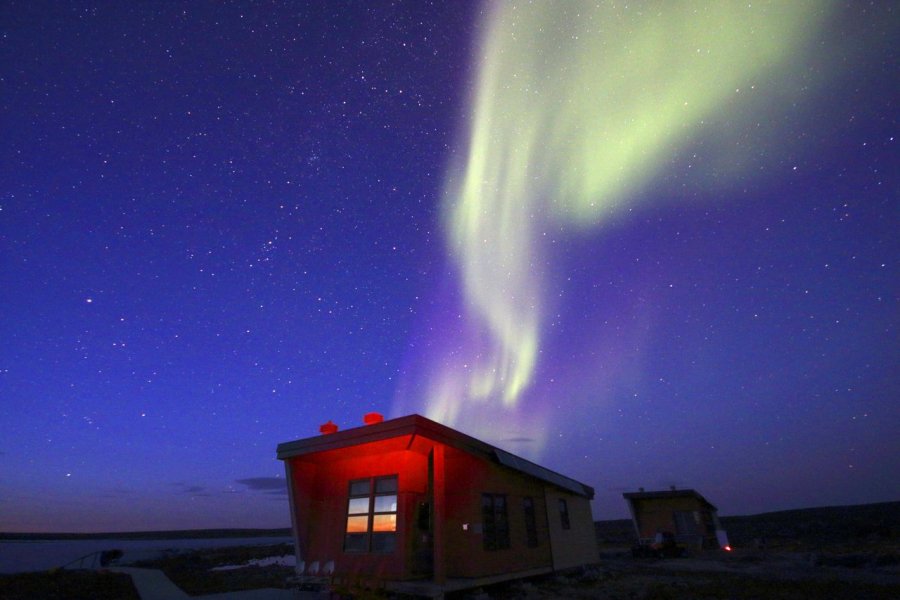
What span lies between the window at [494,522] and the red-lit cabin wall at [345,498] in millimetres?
2306

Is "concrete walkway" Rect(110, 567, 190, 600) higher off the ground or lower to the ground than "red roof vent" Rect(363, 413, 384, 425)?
lower

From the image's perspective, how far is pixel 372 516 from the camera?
1330cm

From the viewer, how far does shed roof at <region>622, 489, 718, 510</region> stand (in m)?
30.1

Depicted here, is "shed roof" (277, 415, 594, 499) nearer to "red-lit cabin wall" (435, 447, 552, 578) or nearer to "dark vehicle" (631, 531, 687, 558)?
"red-lit cabin wall" (435, 447, 552, 578)

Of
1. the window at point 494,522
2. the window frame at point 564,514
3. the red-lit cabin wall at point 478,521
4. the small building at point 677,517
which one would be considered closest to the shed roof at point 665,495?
the small building at point 677,517

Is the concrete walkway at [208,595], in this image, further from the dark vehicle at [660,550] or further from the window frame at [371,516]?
the dark vehicle at [660,550]

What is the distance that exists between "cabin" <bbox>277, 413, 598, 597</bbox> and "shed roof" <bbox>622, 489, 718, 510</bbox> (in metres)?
18.1

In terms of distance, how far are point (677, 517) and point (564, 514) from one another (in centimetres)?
1516

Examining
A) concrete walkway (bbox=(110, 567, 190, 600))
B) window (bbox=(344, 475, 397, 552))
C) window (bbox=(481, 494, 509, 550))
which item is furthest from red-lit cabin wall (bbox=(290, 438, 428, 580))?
concrete walkway (bbox=(110, 567, 190, 600))

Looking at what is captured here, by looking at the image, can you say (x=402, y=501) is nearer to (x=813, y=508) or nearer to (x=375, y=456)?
(x=375, y=456)

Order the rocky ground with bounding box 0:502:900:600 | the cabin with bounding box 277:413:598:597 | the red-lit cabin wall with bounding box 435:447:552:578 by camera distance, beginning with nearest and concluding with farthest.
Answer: the cabin with bounding box 277:413:598:597
the red-lit cabin wall with bounding box 435:447:552:578
the rocky ground with bounding box 0:502:900:600

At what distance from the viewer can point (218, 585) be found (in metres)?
19.2

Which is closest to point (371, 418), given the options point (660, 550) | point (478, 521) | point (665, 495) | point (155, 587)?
point (478, 521)

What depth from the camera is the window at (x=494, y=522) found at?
14.2 metres
